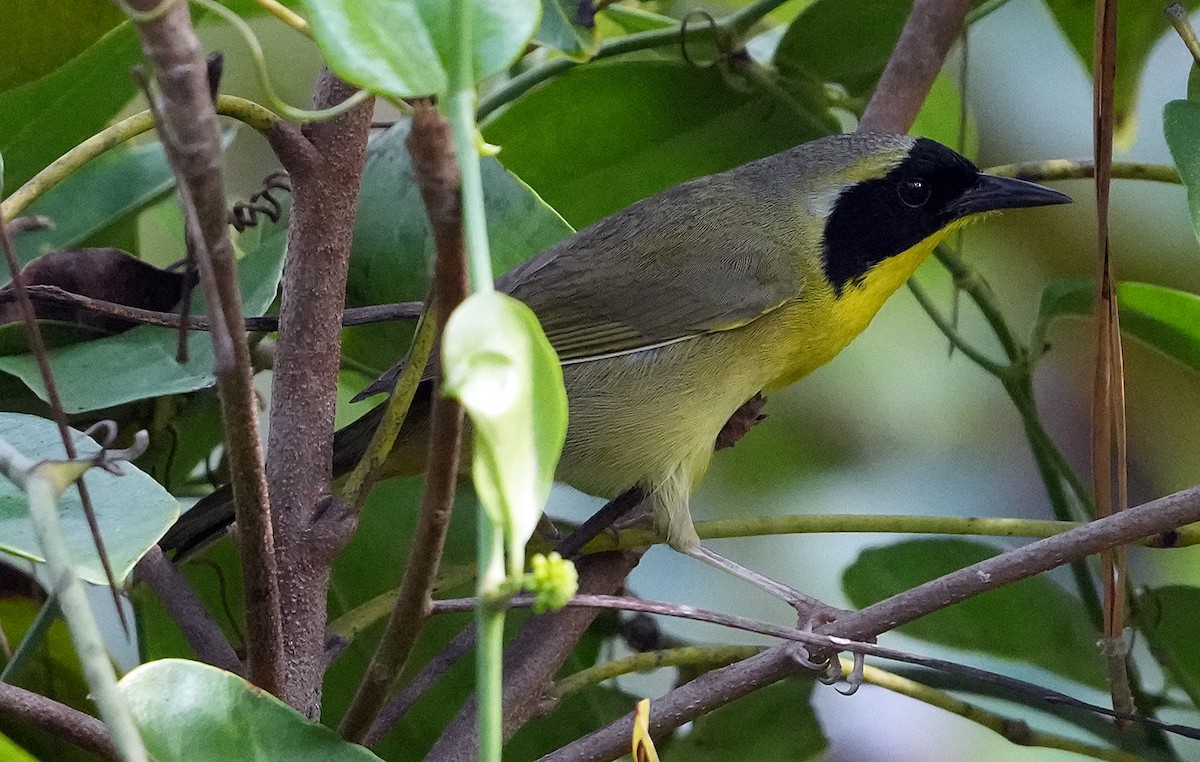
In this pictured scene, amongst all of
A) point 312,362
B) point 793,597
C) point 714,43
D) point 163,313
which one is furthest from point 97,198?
point 793,597

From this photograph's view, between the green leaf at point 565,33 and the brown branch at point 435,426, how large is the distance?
62 cm

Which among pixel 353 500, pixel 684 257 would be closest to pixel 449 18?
pixel 353 500

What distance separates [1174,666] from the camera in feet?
3.96

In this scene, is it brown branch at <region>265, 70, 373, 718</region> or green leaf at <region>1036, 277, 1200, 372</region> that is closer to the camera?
brown branch at <region>265, 70, 373, 718</region>

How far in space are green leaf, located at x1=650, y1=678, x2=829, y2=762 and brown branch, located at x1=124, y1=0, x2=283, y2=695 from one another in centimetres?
64

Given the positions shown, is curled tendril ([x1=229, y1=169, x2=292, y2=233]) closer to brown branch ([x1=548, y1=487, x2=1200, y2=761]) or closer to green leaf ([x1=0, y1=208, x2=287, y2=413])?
green leaf ([x1=0, y1=208, x2=287, y2=413])

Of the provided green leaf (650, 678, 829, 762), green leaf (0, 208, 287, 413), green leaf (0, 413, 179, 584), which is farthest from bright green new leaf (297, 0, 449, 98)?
green leaf (650, 678, 829, 762)

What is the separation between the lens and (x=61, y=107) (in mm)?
1168

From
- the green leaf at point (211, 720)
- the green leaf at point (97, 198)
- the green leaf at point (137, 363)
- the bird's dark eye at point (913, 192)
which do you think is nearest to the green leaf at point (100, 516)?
the green leaf at point (211, 720)

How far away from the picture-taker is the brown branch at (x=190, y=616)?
2.92 feet

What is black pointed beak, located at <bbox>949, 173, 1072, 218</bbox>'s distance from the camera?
4.81 feet

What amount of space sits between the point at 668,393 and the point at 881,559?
0.29 m

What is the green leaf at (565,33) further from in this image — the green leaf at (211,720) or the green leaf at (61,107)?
the green leaf at (211,720)

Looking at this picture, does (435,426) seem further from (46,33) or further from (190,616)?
(46,33)
